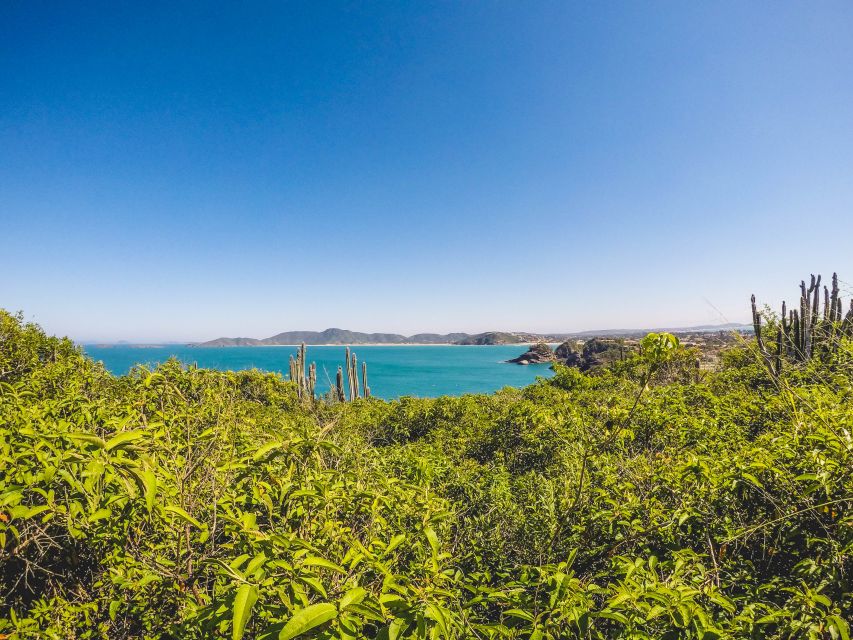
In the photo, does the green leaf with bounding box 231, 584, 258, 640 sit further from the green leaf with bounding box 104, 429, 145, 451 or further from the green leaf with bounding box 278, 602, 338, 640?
the green leaf with bounding box 104, 429, 145, 451

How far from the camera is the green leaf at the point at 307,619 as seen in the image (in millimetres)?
997

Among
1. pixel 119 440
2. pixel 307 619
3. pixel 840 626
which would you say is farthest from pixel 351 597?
pixel 840 626

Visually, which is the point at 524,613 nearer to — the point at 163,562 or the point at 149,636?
the point at 163,562

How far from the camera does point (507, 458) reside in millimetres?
6609

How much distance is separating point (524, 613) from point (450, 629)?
29 cm

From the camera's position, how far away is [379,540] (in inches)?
71.6

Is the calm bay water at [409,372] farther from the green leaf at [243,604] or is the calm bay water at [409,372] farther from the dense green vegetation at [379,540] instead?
the green leaf at [243,604]

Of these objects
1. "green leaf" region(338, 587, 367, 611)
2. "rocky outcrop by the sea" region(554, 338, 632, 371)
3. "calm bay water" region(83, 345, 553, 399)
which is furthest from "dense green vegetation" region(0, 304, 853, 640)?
"rocky outcrop by the sea" region(554, 338, 632, 371)

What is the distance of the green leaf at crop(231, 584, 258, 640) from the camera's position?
1.01 m

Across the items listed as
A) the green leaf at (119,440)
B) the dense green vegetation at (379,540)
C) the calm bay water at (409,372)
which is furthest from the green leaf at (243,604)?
the calm bay water at (409,372)

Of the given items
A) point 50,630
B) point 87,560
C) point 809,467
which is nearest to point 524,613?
point 809,467

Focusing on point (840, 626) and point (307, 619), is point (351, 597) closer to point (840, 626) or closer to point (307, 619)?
point (307, 619)

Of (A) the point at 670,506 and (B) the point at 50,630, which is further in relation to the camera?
(A) the point at 670,506

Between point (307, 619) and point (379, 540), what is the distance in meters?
0.81
